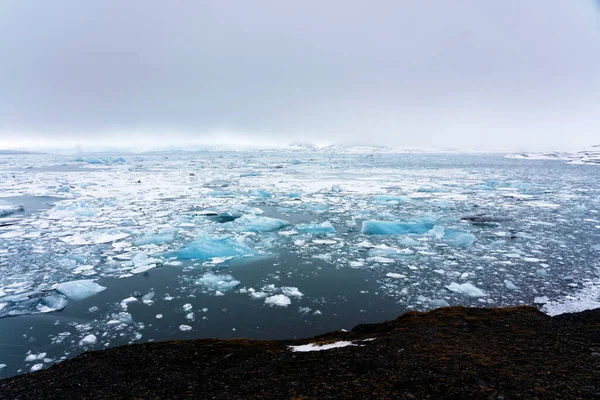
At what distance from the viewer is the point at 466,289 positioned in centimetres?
554

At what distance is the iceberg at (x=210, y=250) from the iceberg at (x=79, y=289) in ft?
6.04

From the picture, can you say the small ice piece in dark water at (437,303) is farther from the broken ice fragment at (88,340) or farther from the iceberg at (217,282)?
the broken ice fragment at (88,340)

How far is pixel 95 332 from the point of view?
4430 mm

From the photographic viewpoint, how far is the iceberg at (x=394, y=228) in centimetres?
916

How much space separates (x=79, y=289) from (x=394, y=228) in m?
7.20

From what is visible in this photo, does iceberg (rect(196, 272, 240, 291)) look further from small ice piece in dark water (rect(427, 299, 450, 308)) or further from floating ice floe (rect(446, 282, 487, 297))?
floating ice floe (rect(446, 282, 487, 297))

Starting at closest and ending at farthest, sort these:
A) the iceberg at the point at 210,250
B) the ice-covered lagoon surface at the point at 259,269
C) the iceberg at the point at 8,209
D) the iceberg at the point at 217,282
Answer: the ice-covered lagoon surface at the point at 259,269 → the iceberg at the point at 217,282 → the iceberg at the point at 210,250 → the iceberg at the point at 8,209

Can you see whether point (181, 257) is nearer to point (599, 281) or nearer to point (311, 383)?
point (311, 383)

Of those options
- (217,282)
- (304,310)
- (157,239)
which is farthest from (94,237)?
(304,310)

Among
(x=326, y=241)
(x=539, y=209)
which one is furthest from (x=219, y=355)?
(x=539, y=209)

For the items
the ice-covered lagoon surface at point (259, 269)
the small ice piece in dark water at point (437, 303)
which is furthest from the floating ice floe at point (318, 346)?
the small ice piece in dark water at point (437, 303)

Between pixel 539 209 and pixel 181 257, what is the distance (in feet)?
39.6

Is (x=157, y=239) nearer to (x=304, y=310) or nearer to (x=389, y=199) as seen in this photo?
(x=304, y=310)

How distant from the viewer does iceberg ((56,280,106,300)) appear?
5.48 metres
